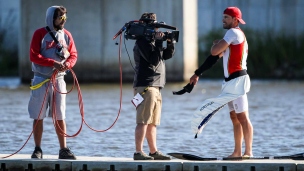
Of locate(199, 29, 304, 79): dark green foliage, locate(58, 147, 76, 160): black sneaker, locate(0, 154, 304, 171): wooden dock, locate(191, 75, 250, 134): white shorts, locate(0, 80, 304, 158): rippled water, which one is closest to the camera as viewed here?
locate(0, 154, 304, 171): wooden dock

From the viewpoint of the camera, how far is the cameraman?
1112 centimetres

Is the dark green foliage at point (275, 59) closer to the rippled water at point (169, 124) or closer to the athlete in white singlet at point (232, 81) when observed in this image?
the rippled water at point (169, 124)

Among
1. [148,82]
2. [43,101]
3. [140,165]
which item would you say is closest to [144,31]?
[148,82]

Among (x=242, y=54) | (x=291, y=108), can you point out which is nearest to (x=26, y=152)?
(x=242, y=54)

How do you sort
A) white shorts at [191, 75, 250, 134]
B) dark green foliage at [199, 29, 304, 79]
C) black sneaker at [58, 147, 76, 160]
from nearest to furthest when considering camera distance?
white shorts at [191, 75, 250, 134]
black sneaker at [58, 147, 76, 160]
dark green foliage at [199, 29, 304, 79]

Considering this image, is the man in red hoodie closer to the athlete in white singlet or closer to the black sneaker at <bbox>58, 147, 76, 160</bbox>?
the black sneaker at <bbox>58, 147, 76, 160</bbox>

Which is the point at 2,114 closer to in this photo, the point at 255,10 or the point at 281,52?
the point at 281,52

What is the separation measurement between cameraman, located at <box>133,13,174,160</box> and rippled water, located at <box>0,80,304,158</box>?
1.67 m

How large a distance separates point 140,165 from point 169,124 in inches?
253

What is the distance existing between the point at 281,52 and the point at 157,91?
1799 centimetres

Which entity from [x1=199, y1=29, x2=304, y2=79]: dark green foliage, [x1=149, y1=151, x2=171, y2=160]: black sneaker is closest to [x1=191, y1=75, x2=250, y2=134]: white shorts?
[x1=149, y1=151, x2=171, y2=160]: black sneaker

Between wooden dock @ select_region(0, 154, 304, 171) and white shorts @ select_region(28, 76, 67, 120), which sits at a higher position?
white shorts @ select_region(28, 76, 67, 120)

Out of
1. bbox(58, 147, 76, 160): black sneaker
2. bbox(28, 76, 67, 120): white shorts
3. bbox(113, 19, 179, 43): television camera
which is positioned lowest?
A: bbox(58, 147, 76, 160): black sneaker

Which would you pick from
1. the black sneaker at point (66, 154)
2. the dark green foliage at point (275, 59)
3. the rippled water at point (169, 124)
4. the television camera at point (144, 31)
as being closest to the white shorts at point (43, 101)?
the black sneaker at point (66, 154)
